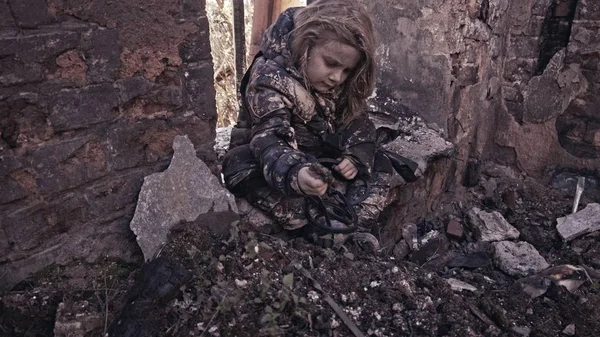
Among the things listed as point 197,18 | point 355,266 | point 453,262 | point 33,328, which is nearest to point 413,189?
point 453,262

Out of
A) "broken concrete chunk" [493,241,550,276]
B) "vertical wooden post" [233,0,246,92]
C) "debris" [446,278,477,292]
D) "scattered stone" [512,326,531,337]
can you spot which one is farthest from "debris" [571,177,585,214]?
"vertical wooden post" [233,0,246,92]

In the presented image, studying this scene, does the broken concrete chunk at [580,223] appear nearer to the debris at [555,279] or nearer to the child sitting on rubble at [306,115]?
the debris at [555,279]

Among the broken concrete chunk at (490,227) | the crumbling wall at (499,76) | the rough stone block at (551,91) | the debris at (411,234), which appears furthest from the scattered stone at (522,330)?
the rough stone block at (551,91)

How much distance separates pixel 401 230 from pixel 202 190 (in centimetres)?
193

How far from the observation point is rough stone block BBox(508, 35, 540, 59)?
4.38 metres

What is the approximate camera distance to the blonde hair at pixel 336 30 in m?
2.73

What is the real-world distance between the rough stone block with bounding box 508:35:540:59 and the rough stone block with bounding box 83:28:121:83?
3.48 meters

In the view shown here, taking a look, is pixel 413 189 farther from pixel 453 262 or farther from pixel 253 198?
pixel 253 198

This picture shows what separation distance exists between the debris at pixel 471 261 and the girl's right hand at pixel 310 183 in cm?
151

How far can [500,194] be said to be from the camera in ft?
14.5

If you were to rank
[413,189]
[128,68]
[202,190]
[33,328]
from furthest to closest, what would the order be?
1. [413,189]
2. [202,190]
3. [128,68]
4. [33,328]

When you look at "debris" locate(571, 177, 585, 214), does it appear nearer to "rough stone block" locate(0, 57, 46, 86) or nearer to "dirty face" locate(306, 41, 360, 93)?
"dirty face" locate(306, 41, 360, 93)

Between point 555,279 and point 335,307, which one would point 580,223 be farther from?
point 335,307

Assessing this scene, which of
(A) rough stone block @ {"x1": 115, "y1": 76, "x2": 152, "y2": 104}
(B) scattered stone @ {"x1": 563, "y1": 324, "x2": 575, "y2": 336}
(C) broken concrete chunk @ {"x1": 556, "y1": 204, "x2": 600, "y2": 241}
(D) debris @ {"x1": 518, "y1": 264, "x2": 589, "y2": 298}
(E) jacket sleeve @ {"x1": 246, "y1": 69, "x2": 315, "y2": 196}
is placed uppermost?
(A) rough stone block @ {"x1": 115, "y1": 76, "x2": 152, "y2": 104}
